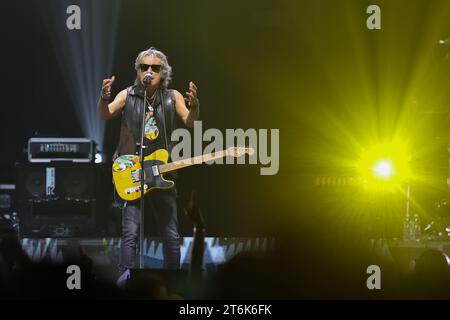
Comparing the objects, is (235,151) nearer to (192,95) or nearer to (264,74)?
(192,95)

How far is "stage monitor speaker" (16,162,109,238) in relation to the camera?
6.06 m

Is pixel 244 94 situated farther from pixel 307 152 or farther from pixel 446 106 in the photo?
pixel 446 106

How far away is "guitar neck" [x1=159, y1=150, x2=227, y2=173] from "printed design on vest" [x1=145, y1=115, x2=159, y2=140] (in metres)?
0.22

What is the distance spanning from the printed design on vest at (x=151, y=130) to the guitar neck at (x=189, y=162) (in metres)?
0.22

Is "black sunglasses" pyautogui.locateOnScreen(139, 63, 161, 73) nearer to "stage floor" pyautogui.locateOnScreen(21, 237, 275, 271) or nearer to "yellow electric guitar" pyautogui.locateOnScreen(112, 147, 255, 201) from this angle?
"yellow electric guitar" pyautogui.locateOnScreen(112, 147, 255, 201)

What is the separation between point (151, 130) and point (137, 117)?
0.52 ft

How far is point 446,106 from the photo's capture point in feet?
21.7

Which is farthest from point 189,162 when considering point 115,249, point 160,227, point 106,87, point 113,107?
point 115,249

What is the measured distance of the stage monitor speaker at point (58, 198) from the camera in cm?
606

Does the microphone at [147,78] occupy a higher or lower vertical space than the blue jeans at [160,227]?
higher

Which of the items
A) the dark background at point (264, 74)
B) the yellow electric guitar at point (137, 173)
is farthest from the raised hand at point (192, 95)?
the dark background at point (264, 74)

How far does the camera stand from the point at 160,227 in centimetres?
471

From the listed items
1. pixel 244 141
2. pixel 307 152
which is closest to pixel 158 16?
pixel 244 141

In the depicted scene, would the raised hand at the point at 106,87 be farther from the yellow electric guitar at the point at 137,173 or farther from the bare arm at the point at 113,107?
the yellow electric guitar at the point at 137,173
